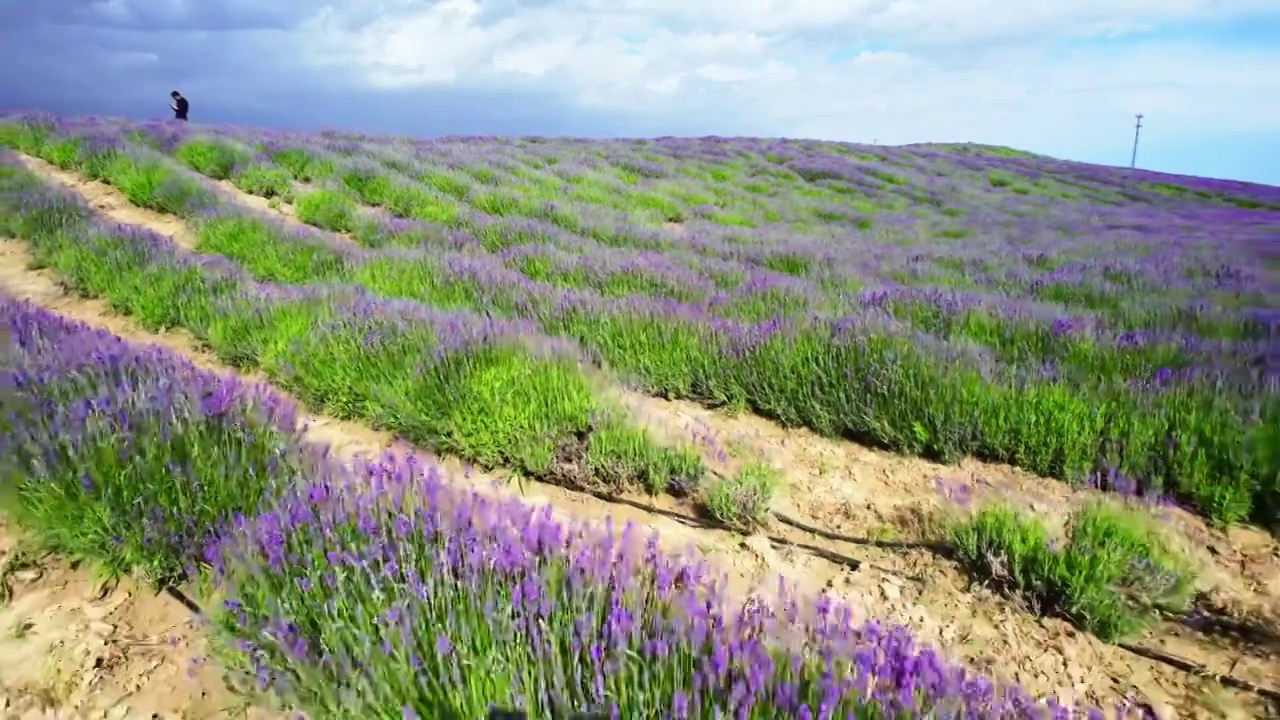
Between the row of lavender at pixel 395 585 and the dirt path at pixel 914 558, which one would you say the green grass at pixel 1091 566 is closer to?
the dirt path at pixel 914 558

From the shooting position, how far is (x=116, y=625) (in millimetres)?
2236

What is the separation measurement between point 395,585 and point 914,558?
82.9 inches

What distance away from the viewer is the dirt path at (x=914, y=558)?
224cm

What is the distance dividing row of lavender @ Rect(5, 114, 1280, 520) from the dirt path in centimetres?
18

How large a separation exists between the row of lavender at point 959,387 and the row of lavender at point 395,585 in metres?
1.90

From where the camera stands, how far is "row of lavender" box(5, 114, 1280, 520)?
3291 mm

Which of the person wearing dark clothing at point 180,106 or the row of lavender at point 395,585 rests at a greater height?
the person wearing dark clothing at point 180,106

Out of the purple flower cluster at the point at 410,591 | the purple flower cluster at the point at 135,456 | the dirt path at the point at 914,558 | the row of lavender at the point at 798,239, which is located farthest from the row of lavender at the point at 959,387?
the purple flower cluster at the point at 135,456

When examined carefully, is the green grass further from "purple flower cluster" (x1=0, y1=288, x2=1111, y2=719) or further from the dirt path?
"purple flower cluster" (x1=0, y1=288, x2=1111, y2=719)

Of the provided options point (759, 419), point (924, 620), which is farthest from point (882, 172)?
point (924, 620)

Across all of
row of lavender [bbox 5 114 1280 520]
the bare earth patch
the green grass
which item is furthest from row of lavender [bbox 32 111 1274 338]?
the bare earth patch

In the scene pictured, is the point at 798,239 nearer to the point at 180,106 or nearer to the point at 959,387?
the point at 959,387

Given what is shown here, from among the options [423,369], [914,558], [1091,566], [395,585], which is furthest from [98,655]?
[1091,566]

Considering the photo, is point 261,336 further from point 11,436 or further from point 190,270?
point 11,436
